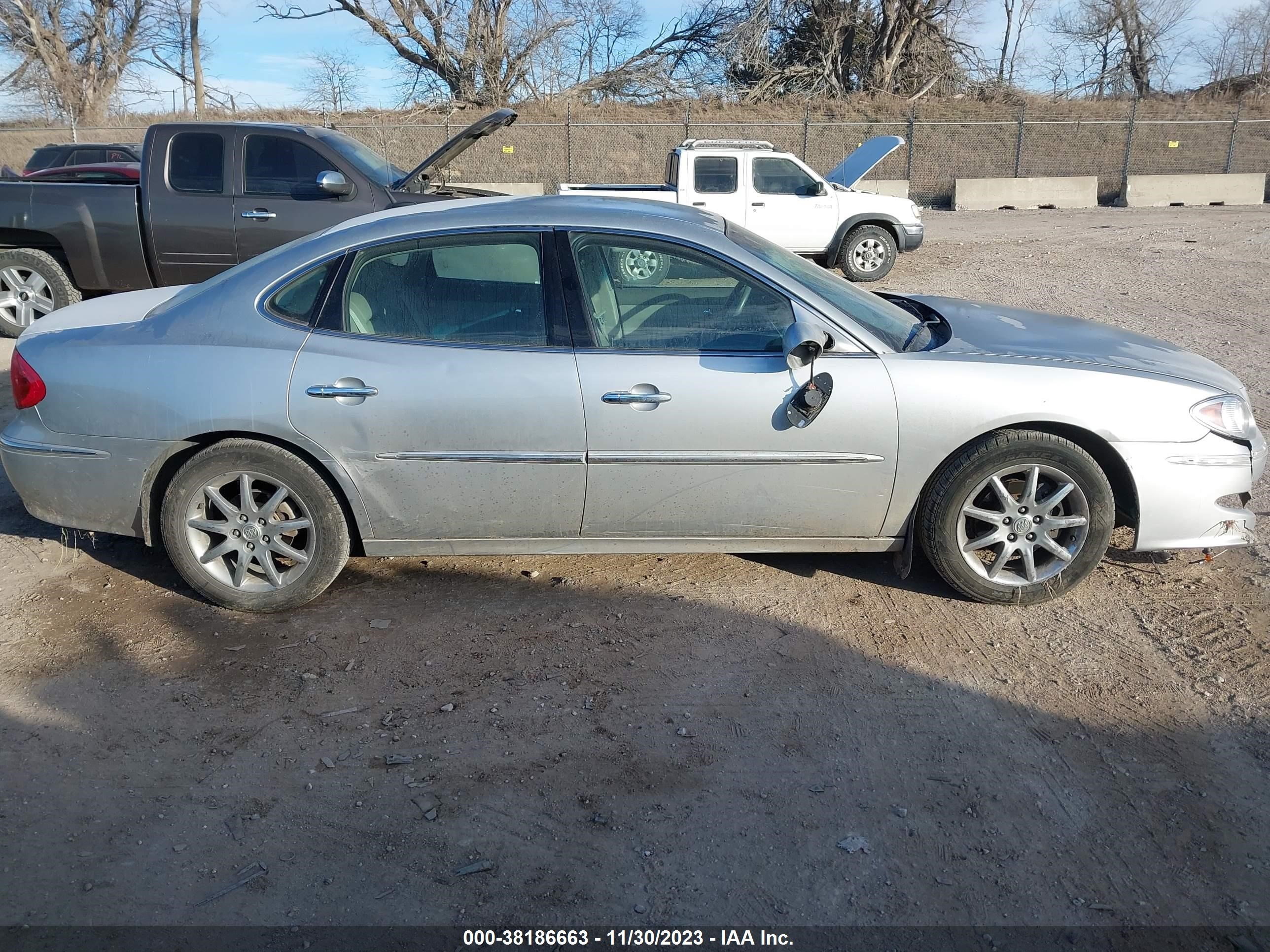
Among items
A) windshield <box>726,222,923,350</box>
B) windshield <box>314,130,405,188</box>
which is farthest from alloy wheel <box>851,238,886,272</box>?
windshield <box>726,222,923,350</box>

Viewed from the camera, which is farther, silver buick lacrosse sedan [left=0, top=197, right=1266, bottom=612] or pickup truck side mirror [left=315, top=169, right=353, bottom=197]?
pickup truck side mirror [left=315, top=169, right=353, bottom=197]

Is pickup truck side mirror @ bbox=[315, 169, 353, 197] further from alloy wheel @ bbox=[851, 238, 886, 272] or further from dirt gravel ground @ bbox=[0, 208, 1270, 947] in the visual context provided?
alloy wheel @ bbox=[851, 238, 886, 272]

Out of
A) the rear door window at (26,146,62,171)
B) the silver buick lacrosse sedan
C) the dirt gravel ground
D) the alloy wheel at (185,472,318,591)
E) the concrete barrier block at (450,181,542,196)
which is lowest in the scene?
the dirt gravel ground

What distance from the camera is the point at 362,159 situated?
8.65 m

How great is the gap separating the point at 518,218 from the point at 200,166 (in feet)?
18.5

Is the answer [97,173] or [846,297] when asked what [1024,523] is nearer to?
[846,297]

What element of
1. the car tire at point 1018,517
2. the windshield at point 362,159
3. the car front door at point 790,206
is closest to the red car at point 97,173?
the windshield at point 362,159

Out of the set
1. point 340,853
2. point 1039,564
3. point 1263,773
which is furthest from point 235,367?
point 1263,773

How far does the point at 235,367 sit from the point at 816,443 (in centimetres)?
236

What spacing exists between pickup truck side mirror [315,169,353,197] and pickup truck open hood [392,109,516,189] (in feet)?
1.40

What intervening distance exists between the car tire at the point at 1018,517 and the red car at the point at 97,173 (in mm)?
10283

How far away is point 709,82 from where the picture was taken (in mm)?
37719

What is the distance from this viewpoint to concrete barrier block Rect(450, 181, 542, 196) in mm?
26156

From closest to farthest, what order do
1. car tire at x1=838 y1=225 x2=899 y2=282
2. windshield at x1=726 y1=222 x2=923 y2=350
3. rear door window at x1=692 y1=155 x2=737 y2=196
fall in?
windshield at x1=726 y1=222 x2=923 y2=350
car tire at x1=838 y1=225 x2=899 y2=282
rear door window at x1=692 y1=155 x2=737 y2=196
